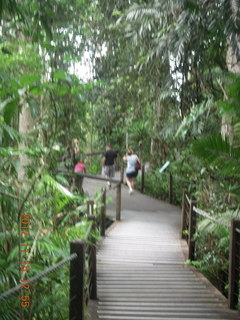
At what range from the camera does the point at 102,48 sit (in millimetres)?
15766

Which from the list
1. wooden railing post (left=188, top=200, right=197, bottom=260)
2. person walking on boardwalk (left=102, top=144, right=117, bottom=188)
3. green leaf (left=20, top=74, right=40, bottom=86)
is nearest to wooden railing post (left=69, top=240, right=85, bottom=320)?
green leaf (left=20, top=74, right=40, bottom=86)

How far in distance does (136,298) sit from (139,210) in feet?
20.9

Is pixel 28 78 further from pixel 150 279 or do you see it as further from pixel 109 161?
pixel 109 161

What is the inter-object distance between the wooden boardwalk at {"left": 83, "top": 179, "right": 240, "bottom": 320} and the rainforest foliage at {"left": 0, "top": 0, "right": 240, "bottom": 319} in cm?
66

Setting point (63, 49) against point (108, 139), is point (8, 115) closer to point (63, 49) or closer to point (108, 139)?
point (63, 49)

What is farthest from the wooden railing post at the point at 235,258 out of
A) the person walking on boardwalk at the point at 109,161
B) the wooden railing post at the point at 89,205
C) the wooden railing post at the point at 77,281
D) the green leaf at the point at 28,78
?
the person walking on boardwalk at the point at 109,161

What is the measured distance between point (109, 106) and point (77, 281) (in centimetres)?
1382

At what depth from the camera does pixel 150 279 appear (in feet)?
17.9

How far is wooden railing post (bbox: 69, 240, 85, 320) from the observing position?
10.3 ft

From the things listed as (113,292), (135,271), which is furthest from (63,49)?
(113,292)

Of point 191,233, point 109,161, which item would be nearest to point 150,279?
point 191,233

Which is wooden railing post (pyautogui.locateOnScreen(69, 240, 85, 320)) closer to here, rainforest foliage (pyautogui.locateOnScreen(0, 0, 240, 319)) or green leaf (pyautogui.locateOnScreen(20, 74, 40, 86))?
rainforest foliage (pyautogui.locateOnScreen(0, 0, 240, 319))

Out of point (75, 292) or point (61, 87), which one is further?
point (75, 292)

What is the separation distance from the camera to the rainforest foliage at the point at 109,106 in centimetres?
275
